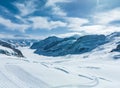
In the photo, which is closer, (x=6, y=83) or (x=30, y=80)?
(x=6, y=83)

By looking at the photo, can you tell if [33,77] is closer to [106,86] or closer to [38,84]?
[38,84]

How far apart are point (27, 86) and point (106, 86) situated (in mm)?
8496

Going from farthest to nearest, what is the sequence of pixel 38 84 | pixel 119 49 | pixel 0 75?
pixel 119 49
pixel 0 75
pixel 38 84

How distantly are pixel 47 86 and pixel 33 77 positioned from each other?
288 centimetres

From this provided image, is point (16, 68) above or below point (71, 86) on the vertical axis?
above

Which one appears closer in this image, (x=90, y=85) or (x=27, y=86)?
(x=27, y=86)

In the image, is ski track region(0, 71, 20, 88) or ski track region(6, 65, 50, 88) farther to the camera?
ski track region(6, 65, 50, 88)

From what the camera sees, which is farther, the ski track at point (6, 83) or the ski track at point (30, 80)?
the ski track at point (30, 80)

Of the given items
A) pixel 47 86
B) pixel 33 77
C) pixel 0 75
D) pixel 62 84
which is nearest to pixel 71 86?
pixel 62 84

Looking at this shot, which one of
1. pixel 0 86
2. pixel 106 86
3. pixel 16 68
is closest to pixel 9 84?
pixel 0 86

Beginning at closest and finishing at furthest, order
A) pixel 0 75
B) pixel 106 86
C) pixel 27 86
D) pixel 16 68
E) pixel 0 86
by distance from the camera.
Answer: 1. pixel 0 86
2. pixel 27 86
3. pixel 0 75
4. pixel 106 86
5. pixel 16 68

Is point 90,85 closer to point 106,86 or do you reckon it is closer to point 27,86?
point 106,86

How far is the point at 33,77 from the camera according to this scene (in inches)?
752

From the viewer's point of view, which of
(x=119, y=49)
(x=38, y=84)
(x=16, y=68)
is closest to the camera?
(x=38, y=84)
